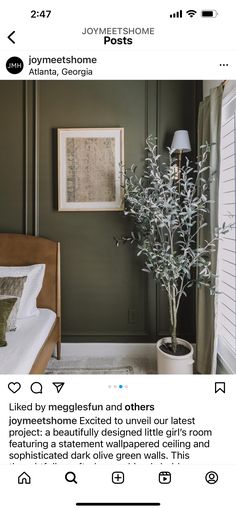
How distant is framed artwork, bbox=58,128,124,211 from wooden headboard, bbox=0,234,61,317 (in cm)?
35

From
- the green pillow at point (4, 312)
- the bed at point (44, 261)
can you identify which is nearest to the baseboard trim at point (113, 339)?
the bed at point (44, 261)

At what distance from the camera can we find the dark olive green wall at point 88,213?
5.60ft

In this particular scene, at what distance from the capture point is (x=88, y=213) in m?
1.77

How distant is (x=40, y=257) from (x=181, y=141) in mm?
1132

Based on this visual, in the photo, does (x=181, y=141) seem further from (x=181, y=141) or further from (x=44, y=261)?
(x=44, y=261)

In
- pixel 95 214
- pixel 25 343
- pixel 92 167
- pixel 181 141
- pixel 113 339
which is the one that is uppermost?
pixel 181 141

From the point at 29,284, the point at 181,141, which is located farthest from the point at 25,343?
the point at 181,141
